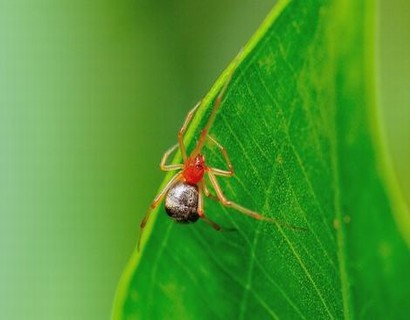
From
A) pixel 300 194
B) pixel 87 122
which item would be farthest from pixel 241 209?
pixel 87 122

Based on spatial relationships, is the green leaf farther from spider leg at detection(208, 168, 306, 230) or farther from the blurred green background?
the blurred green background

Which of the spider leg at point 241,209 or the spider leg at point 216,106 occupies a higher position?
the spider leg at point 216,106

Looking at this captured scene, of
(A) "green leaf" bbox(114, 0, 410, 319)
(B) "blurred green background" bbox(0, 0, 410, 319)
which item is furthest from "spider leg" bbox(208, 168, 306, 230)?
(B) "blurred green background" bbox(0, 0, 410, 319)

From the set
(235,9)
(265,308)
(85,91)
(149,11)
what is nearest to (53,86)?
(85,91)

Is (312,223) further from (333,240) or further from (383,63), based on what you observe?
(383,63)

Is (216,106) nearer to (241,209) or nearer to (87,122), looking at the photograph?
(241,209)

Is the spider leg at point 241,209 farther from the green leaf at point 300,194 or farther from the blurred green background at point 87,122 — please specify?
the blurred green background at point 87,122

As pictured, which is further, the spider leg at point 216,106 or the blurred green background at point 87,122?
the blurred green background at point 87,122

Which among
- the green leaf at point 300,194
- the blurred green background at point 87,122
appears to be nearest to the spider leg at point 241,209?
the green leaf at point 300,194
